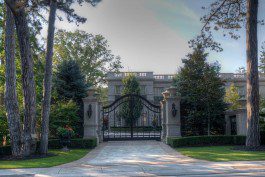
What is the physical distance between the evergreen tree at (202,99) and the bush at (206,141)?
218 cm

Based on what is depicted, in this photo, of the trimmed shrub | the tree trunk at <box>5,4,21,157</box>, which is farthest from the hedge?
the tree trunk at <box>5,4,21,157</box>

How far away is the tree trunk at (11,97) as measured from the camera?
1477 centimetres

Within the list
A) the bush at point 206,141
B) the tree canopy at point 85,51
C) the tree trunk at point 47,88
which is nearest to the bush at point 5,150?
the tree trunk at point 47,88

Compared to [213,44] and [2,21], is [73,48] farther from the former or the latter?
[213,44]

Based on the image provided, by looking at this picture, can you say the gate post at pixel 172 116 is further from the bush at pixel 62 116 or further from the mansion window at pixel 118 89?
A: the mansion window at pixel 118 89

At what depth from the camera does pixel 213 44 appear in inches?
744

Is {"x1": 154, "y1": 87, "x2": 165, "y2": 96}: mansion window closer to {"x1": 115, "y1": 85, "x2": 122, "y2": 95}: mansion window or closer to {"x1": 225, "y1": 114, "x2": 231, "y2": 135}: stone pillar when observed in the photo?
{"x1": 115, "y1": 85, "x2": 122, "y2": 95}: mansion window

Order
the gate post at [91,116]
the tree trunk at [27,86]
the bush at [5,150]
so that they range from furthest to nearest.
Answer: the gate post at [91,116] → the bush at [5,150] → the tree trunk at [27,86]

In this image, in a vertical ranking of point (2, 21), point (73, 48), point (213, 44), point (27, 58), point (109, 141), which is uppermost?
point (73, 48)

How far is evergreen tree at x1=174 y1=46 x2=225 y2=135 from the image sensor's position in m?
21.0

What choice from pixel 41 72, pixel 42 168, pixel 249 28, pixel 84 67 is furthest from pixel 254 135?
pixel 84 67

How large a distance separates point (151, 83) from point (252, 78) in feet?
113

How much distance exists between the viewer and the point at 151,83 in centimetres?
5047

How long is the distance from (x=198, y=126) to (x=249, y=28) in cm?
771
